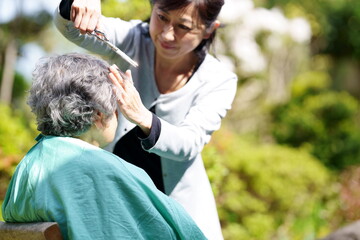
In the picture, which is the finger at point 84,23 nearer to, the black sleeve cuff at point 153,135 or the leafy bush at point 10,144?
the black sleeve cuff at point 153,135

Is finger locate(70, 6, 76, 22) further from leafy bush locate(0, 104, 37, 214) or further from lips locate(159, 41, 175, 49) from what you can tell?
leafy bush locate(0, 104, 37, 214)

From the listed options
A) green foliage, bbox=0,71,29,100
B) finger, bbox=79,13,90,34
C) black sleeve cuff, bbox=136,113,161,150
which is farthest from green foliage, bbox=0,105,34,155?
green foliage, bbox=0,71,29,100

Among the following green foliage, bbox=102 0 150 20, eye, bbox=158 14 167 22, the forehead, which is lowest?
green foliage, bbox=102 0 150 20

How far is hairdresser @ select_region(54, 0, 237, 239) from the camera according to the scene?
2.65 m

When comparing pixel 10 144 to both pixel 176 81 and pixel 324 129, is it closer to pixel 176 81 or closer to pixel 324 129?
pixel 176 81

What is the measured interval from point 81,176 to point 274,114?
8.85m

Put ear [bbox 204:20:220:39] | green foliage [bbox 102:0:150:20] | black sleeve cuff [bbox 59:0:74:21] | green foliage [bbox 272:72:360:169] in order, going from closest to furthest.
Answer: black sleeve cuff [bbox 59:0:74:21]
ear [bbox 204:20:220:39]
green foliage [bbox 102:0:150:20]
green foliage [bbox 272:72:360:169]

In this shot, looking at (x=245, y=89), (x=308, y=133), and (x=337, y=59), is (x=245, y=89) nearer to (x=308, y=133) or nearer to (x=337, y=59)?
(x=308, y=133)

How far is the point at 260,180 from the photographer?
7.16 m

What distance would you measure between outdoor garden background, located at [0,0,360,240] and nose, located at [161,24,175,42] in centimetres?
84

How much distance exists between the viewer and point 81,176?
83.7 inches

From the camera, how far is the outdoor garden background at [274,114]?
6.77m

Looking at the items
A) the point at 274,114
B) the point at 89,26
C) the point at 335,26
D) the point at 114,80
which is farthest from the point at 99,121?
the point at 335,26

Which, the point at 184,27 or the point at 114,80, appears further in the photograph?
the point at 184,27
